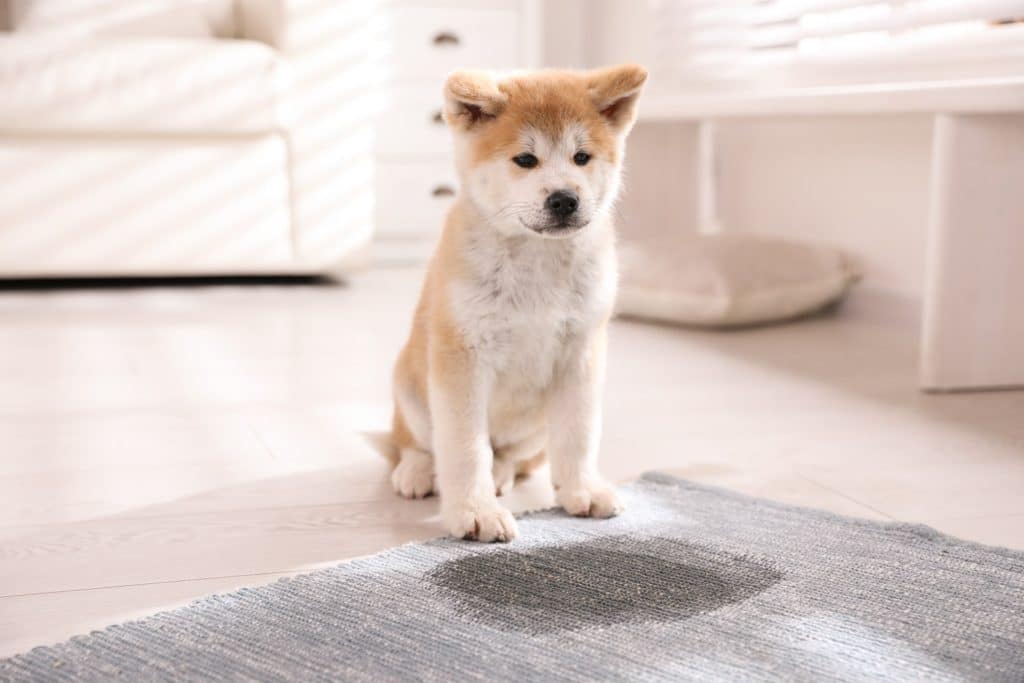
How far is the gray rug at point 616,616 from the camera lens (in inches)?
36.8

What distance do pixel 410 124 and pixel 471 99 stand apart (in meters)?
2.45

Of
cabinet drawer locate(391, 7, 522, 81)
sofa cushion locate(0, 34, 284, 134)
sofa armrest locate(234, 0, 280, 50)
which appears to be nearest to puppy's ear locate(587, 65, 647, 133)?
sofa cushion locate(0, 34, 284, 134)

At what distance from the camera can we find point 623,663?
945mm

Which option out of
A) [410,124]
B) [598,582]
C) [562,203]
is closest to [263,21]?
[410,124]

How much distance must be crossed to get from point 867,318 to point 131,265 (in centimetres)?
196

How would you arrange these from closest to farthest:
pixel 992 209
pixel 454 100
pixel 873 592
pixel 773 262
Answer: pixel 873 592
pixel 454 100
pixel 992 209
pixel 773 262

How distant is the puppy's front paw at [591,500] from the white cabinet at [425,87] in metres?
2.35

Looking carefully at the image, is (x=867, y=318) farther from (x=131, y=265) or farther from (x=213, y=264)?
(x=131, y=265)

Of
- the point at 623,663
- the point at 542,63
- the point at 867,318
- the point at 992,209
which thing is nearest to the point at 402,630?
the point at 623,663

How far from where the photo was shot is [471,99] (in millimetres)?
1251

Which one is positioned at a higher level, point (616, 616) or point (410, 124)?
point (410, 124)

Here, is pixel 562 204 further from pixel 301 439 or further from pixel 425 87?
pixel 425 87

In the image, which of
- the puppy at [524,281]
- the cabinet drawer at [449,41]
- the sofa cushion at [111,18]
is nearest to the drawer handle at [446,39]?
the cabinet drawer at [449,41]

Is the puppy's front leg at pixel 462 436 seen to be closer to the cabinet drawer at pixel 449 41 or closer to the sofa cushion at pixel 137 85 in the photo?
the sofa cushion at pixel 137 85
